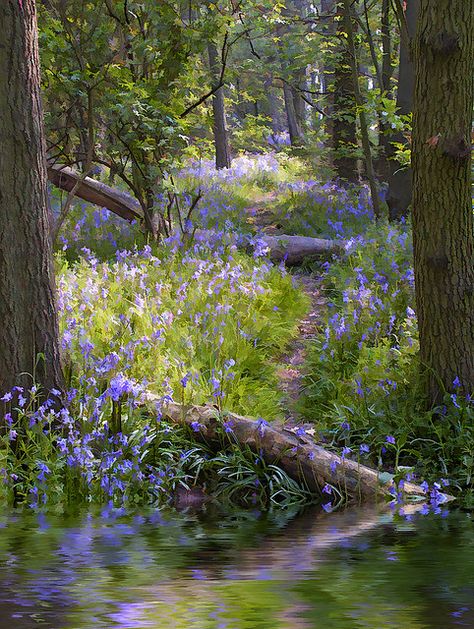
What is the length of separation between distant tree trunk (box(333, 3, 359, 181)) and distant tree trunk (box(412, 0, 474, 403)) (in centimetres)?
1003

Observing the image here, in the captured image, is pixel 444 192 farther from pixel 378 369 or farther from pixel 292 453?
pixel 292 453

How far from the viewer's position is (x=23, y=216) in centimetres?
478

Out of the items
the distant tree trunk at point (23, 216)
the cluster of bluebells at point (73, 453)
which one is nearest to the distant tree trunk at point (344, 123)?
the distant tree trunk at point (23, 216)

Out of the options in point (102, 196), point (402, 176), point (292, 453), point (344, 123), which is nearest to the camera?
point (292, 453)

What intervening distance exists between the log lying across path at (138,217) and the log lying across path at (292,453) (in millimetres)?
5998

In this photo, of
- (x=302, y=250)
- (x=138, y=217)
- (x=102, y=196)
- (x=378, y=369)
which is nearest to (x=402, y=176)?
(x=302, y=250)

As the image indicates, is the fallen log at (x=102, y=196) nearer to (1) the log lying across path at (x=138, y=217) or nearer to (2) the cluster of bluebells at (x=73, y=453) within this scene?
(1) the log lying across path at (x=138, y=217)

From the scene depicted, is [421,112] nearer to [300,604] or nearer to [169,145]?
[300,604]

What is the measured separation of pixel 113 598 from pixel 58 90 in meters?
9.15

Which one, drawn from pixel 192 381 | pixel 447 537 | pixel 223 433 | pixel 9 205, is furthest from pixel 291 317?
pixel 447 537

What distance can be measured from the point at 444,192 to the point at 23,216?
2.90 m

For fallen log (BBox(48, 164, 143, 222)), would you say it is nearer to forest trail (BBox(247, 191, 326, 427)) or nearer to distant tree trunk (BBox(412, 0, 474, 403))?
forest trail (BBox(247, 191, 326, 427))

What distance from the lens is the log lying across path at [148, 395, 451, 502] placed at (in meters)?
4.62

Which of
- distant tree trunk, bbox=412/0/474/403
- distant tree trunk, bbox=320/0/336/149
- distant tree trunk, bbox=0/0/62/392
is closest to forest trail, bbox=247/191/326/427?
distant tree trunk, bbox=412/0/474/403
